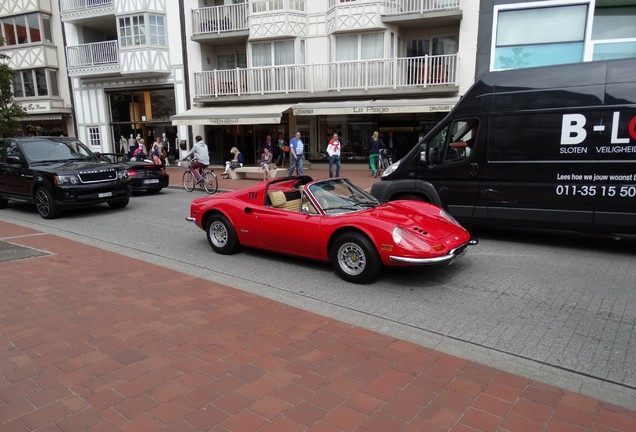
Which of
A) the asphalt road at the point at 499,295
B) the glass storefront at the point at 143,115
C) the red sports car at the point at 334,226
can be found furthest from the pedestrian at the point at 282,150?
the red sports car at the point at 334,226

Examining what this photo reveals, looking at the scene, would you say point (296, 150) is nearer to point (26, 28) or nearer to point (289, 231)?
point (289, 231)

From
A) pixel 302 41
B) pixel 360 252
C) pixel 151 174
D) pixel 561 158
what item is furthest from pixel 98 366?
pixel 302 41

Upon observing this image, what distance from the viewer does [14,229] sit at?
9133 millimetres

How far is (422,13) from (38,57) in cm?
2340

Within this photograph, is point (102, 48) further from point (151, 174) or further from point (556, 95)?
point (556, 95)

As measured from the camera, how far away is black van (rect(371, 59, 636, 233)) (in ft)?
21.2

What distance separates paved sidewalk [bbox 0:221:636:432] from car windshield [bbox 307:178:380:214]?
1.68 metres

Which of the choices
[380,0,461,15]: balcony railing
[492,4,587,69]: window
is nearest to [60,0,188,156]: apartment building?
[380,0,461,15]: balcony railing

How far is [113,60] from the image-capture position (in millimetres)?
24547

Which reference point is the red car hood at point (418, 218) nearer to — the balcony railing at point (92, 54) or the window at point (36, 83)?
the balcony railing at point (92, 54)

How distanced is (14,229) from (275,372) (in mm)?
8335

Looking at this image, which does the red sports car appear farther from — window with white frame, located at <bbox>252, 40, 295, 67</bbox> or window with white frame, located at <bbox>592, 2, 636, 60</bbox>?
window with white frame, located at <bbox>252, 40, 295, 67</bbox>

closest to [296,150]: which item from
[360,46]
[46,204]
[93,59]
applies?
[360,46]

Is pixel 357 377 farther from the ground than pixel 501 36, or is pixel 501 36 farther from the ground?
Answer: pixel 501 36
